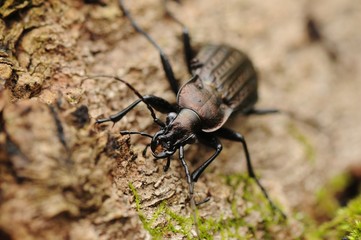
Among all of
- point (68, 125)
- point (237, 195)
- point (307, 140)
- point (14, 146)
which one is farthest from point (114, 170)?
point (307, 140)

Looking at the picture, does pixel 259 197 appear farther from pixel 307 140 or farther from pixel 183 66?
pixel 183 66

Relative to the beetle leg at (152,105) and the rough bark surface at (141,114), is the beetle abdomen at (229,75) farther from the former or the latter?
the beetle leg at (152,105)

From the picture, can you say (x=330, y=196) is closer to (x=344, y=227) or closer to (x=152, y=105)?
(x=344, y=227)

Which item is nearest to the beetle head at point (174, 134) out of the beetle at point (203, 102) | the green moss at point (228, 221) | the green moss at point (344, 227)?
the beetle at point (203, 102)

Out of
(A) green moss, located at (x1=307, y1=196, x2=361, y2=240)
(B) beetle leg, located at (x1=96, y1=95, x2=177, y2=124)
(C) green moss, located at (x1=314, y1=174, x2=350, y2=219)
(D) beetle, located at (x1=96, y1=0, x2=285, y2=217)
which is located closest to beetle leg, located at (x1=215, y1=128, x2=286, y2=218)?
(D) beetle, located at (x1=96, y1=0, x2=285, y2=217)

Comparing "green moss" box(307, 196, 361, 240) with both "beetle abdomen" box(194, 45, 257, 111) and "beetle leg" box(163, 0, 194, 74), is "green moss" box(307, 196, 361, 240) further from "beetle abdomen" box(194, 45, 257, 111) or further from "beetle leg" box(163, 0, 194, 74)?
"beetle leg" box(163, 0, 194, 74)
